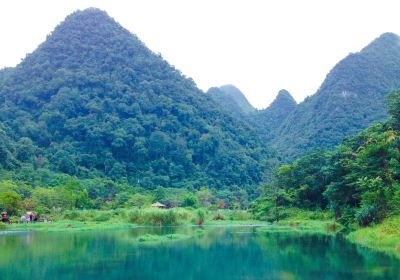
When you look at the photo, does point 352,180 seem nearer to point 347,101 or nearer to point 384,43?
point 347,101

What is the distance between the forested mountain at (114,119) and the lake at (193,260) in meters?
31.6

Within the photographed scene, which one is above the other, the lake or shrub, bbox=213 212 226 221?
shrub, bbox=213 212 226 221

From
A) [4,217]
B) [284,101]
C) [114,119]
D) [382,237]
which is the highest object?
[284,101]

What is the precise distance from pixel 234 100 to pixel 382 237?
10548cm

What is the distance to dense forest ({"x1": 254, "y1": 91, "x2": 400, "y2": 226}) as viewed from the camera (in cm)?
2717

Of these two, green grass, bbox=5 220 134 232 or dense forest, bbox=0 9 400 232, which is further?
dense forest, bbox=0 9 400 232

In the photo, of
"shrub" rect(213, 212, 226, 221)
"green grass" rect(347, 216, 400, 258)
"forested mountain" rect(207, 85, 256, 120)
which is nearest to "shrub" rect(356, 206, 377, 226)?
"green grass" rect(347, 216, 400, 258)

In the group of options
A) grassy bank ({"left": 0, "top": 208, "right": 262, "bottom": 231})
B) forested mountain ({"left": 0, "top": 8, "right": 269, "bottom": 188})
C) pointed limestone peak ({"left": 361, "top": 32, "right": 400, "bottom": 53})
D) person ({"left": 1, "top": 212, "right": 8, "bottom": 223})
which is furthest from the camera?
pointed limestone peak ({"left": 361, "top": 32, "right": 400, "bottom": 53})

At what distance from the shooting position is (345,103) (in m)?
92.9

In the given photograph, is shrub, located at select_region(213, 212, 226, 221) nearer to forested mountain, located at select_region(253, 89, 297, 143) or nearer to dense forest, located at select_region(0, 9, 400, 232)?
dense forest, located at select_region(0, 9, 400, 232)

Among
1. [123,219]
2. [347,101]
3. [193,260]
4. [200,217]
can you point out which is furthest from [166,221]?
[347,101]

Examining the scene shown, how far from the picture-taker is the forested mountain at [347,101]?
8781 cm

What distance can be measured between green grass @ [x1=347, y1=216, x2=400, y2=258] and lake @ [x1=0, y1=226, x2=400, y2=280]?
30.1 inches

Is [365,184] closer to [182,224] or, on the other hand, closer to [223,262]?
[223,262]
